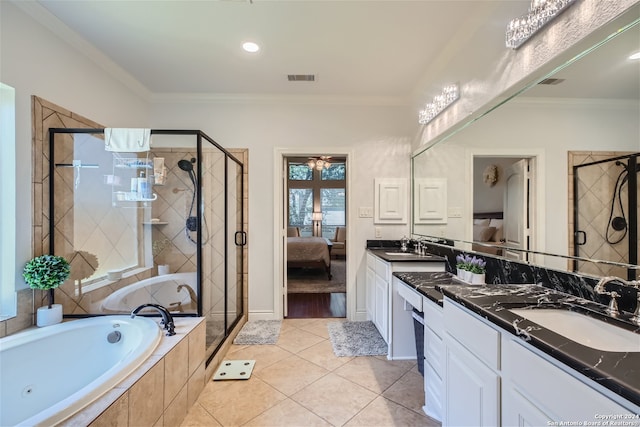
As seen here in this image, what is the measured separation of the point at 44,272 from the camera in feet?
5.64

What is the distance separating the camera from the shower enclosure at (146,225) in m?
2.03

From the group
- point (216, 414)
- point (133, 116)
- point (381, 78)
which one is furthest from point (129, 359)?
point (381, 78)

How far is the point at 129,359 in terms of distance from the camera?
132 centimetres

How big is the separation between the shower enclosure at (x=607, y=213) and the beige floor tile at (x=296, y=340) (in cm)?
212

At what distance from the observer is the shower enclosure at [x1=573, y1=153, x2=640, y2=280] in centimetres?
98

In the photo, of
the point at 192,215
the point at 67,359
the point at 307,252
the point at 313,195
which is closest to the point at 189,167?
the point at 192,215

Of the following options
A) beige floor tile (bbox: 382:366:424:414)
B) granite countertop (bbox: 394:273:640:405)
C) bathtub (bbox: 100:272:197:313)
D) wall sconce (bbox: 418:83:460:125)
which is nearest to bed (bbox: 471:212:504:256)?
granite countertop (bbox: 394:273:640:405)

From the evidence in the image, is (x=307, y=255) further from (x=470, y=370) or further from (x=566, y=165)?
(x=566, y=165)

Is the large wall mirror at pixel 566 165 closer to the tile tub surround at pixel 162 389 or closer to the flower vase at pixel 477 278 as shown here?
the flower vase at pixel 477 278

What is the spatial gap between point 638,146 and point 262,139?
2.92 metres

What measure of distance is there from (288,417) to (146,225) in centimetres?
221

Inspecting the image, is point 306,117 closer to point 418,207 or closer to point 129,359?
point 418,207

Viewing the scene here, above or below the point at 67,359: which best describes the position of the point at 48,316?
above

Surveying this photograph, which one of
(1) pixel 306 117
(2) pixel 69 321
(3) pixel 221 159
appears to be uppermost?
(1) pixel 306 117
